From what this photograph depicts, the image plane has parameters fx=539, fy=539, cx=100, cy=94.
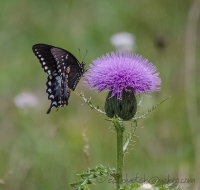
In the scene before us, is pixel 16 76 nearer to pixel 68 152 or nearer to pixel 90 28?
pixel 90 28

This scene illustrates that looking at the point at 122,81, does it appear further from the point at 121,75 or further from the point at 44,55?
the point at 44,55

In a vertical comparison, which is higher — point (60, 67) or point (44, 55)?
point (44, 55)

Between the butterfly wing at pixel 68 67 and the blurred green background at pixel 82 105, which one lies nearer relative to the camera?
the butterfly wing at pixel 68 67

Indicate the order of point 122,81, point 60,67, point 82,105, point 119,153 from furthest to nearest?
point 82,105, point 60,67, point 122,81, point 119,153

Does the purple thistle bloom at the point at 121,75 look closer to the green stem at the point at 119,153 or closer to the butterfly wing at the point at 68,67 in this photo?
Result: the green stem at the point at 119,153

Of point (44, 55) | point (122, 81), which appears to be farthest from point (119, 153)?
point (44, 55)

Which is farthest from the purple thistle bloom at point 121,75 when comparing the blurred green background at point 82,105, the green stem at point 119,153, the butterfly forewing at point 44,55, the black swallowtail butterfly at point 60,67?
the butterfly forewing at point 44,55

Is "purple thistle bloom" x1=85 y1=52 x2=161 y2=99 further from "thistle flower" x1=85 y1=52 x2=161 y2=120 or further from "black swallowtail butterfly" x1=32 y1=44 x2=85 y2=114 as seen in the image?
"black swallowtail butterfly" x1=32 y1=44 x2=85 y2=114

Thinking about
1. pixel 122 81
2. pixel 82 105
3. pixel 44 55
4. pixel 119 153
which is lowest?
pixel 119 153
